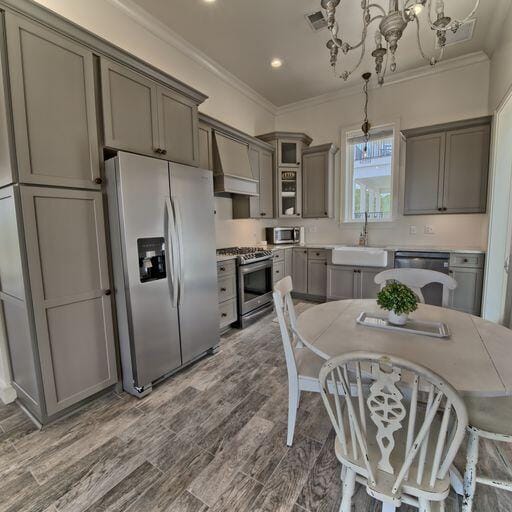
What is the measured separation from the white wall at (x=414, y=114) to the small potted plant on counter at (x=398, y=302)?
2.61 meters

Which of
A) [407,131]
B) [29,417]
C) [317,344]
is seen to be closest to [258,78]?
[407,131]

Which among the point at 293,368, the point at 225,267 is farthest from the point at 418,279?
the point at 225,267

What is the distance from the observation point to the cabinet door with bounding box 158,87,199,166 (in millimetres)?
2406

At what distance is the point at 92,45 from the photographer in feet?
6.27

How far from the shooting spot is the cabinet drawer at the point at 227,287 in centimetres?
314

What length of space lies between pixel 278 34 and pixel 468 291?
3609mm

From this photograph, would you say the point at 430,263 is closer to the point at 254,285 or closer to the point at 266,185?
the point at 254,285

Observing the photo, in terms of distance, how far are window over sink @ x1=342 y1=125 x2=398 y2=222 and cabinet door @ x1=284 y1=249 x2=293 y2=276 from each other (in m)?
1.07

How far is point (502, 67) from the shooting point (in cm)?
281

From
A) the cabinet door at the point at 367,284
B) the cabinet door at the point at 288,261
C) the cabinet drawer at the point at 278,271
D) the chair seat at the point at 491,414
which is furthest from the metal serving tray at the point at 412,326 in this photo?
the cabinet door at the point at 288,261

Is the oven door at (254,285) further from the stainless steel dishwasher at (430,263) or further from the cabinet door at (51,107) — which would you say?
the cabinet door at (51,107)

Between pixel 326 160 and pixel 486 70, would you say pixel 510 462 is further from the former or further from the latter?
pixel 486 70

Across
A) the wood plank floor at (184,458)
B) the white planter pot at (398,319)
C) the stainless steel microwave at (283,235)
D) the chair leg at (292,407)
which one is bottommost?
the wood plank floor at (184,458)

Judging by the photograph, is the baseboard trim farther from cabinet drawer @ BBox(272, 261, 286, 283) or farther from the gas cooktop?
cabinet drawer @ BBox(272, 261, 286, 283)
